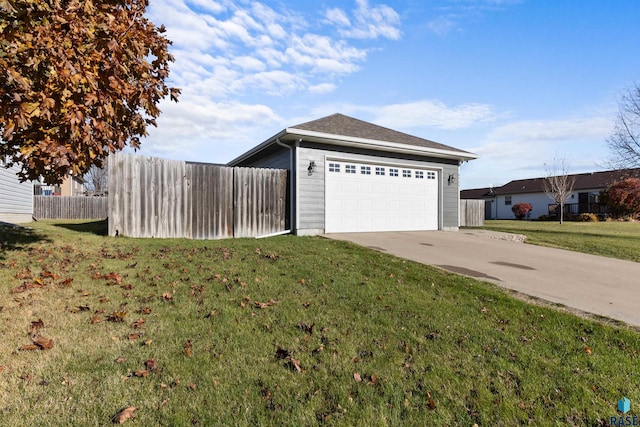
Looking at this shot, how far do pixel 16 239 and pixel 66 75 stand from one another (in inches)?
231

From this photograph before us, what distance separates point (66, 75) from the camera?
3719 millimetres

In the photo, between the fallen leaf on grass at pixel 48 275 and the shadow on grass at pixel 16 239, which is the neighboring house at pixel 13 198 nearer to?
the shadow on grass at pixel 16 239

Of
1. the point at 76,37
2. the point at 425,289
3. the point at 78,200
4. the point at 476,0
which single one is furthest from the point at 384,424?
the point at 78,200

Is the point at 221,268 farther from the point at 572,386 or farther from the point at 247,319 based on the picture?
the point at 572,386

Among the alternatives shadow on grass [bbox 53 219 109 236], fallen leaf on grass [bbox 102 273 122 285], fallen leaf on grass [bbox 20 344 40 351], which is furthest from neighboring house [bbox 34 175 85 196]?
fallen leaf on grass [bbox 20 344 40 351]

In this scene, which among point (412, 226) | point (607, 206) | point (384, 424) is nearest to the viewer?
point (384, 424)

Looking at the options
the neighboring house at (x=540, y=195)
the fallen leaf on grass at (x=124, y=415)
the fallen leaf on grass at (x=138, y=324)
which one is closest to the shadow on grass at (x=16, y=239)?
the fallen leaf on grass at (x=138, y=324)

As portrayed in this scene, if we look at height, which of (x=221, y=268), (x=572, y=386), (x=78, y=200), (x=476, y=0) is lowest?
(x=572, y=386)

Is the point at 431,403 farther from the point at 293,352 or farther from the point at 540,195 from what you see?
the point at 540,195

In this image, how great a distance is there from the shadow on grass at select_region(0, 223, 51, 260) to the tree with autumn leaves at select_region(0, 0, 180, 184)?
8.72 ft

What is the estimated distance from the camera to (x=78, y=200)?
23.1m

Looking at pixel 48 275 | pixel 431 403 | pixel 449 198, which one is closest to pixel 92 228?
pixel 48 275

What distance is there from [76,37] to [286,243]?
6.16 metres

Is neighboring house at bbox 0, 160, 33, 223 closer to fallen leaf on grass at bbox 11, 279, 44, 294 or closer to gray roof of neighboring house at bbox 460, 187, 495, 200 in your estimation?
fallen leaf on grass at bbox 11, 279, 44, 294
